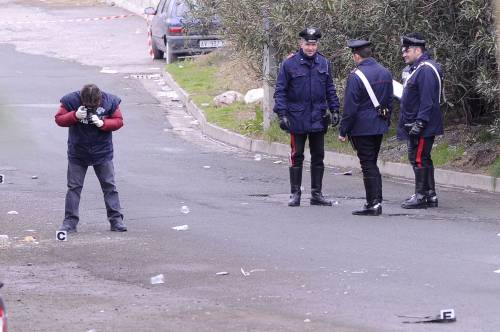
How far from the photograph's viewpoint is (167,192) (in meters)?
13.2

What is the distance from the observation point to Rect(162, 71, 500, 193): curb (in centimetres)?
1329

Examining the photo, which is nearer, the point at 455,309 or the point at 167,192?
the point at 455,309

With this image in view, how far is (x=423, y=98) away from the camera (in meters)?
11.6

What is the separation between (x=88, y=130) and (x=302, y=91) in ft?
8.13

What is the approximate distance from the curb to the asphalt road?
0.85 ft

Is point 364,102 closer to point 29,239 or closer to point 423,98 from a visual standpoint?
point 423,98

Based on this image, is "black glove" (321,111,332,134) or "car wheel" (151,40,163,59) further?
"car wheel" (151,40,163,59)

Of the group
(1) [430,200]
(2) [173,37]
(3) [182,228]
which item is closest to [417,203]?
(1) [430,200]

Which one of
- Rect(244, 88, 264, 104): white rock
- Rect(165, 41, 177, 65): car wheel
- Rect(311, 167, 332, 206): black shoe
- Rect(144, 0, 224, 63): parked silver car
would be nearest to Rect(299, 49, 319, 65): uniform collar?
Rect(311, 167, 332, 206): black shoe

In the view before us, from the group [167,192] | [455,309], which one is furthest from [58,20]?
[455,309]

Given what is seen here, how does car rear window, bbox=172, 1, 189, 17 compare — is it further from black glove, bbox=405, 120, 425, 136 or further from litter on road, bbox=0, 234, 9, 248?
litter on road, bbox=0, 234, 9, 248

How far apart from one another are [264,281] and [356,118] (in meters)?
3.26

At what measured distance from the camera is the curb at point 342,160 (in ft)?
43.6

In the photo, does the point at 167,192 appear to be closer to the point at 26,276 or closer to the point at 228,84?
the point at 26,276
